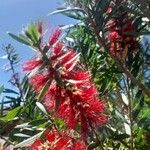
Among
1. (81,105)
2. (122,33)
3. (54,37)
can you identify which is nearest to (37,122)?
(81,105)

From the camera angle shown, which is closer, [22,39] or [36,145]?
[22,39]

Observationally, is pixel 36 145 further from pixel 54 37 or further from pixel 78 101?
pixel 54 37

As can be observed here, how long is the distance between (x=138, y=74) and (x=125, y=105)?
1.11ft

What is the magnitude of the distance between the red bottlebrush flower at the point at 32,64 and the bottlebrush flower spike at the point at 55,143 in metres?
0.32

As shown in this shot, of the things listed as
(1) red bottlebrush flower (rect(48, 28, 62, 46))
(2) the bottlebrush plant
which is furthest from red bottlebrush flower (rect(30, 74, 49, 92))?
(1) red bottlebrush flower (rect(48, 28, 62, 46))

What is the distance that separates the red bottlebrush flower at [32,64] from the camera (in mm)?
2072

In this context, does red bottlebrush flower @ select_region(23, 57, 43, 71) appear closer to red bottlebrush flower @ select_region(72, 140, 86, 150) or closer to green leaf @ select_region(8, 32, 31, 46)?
green leaf @ select_region(8, 32, 31, 46)

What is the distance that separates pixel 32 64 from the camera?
6.89 feet

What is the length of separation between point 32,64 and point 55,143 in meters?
0.36

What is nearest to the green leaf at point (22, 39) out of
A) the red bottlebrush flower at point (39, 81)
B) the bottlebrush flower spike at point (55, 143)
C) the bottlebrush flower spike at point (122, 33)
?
the red bottlebrush flower at point (39, 81)

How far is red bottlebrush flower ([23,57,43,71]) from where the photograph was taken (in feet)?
6.80

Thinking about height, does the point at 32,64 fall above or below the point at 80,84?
above

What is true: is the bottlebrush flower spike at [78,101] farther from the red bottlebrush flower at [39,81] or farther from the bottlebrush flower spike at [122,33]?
the bottlebrush flower spike at [122,33]

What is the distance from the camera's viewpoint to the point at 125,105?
3074 millimetres
